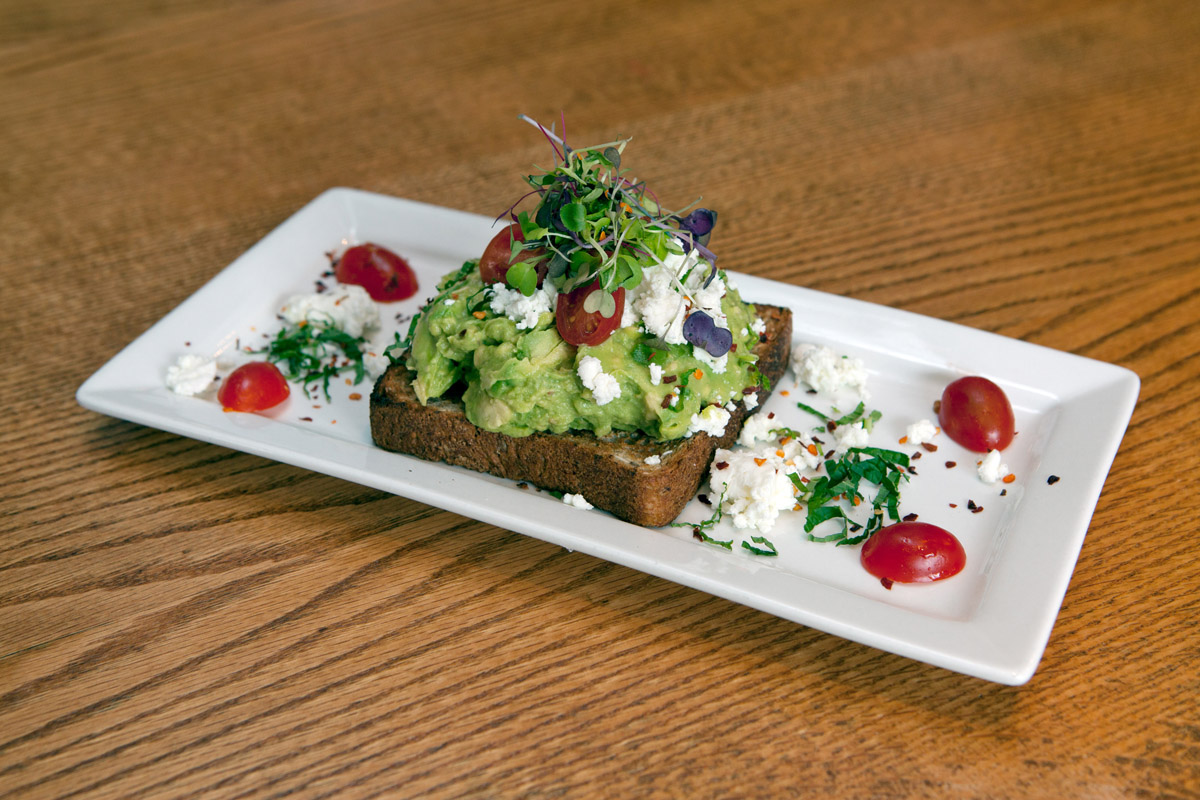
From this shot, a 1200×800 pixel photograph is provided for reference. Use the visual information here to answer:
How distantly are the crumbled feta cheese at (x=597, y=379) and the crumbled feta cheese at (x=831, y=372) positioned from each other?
0.67 meters

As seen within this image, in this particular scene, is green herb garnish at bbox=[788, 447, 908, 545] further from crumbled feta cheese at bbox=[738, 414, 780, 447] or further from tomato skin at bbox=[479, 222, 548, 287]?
tomato skin at bbox=[479, 222, 548, 287]

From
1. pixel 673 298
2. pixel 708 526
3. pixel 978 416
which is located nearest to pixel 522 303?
pixel 673 298

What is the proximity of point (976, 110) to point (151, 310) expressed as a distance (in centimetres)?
332

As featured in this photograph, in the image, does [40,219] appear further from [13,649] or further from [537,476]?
[537,476]

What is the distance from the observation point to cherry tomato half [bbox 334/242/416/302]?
2957mm

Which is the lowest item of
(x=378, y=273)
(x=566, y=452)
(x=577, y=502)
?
(x=577, y=502)

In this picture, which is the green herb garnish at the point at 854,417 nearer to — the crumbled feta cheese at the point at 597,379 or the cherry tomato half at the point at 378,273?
the crumbled feta cheese at the point at 597,379

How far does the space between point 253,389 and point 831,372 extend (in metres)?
1.48

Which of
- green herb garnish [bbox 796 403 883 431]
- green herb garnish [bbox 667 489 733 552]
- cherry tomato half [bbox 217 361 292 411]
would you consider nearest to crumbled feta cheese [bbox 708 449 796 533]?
green herb garnish [bbox 667 489 733 552]

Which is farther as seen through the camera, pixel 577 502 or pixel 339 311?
pixel 339 311

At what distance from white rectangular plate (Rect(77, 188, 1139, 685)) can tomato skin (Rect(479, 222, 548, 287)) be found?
1.54 ft

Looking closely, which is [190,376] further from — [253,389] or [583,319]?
[583,319]

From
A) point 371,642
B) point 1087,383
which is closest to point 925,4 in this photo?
point 1087,383

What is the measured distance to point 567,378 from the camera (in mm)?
2148
